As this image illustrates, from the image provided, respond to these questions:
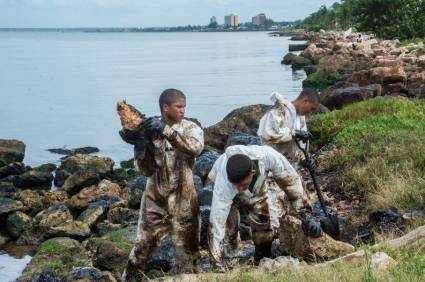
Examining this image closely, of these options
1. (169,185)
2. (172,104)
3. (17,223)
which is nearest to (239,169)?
(169,185)

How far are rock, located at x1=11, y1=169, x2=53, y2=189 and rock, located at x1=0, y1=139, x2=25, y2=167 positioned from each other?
1.82 metres

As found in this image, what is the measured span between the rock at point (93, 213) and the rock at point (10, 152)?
693 centimetres

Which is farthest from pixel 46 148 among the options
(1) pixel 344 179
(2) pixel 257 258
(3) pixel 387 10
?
(3) pixel 387 10

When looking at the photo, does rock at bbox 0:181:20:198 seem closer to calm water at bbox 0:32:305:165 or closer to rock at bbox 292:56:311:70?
calm water at bbox 0:32:305:165

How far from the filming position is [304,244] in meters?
6.70

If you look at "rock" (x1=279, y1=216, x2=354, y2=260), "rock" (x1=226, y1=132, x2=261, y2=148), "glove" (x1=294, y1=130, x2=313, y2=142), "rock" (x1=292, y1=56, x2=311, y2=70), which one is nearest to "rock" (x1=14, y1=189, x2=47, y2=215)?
"rock" (x1=226, y1=132, x2=261, y2=148)

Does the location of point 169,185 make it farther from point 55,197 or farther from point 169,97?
point 55,197

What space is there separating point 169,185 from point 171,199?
0.13 meters

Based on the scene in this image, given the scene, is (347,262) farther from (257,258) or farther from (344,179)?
(344,179)

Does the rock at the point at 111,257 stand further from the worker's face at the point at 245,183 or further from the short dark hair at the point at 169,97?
the short dark hair at the point at 169,97

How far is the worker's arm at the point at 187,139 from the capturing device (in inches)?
227

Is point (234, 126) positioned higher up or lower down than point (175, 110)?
lower down

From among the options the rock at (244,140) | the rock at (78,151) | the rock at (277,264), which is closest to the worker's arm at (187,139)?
the rock at (277,264)

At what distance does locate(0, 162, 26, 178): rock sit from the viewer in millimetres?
18188
